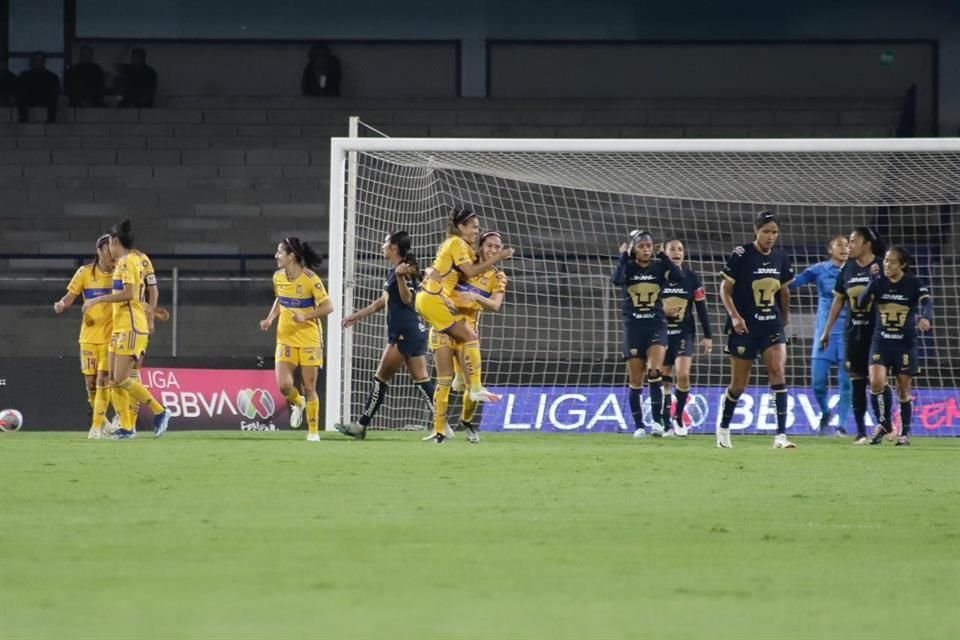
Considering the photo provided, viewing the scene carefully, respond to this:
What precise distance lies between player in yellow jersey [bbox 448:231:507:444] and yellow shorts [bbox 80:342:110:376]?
3382mm

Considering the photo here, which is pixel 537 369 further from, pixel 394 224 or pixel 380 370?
pixel 380 370

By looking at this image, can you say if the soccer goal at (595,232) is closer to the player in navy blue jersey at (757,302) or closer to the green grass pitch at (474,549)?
the player in navy blue jersey at (757,302)

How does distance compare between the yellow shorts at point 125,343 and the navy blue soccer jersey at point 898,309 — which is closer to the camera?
the yellow shorts at point 125,343

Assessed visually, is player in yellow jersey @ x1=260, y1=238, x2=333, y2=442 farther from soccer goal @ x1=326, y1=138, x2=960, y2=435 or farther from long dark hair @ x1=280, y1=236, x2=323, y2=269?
soccer goal @ x1=326, y1=138, x2=960, y2=435

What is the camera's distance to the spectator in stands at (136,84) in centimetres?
2928

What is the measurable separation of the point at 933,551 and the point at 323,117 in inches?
905

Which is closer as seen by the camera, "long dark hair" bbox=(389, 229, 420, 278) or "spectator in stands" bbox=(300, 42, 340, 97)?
"long dark hair" bbox=(389, 229, 420, 278)

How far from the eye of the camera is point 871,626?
5258mm

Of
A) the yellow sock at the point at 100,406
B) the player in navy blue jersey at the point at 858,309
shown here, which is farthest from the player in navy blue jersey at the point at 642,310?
the yellow sock at the point at 100,406

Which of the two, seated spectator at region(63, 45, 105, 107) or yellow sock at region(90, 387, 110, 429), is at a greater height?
seated spectator at region(63, 45, 105, 107)

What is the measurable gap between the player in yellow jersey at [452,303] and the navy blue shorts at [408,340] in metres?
0.65

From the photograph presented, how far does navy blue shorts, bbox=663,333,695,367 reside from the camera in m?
18.4

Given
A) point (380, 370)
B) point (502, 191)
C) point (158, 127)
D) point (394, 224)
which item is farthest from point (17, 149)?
point (380, 370)

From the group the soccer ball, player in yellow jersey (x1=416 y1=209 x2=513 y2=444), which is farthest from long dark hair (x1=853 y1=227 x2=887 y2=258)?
the soccer ball
